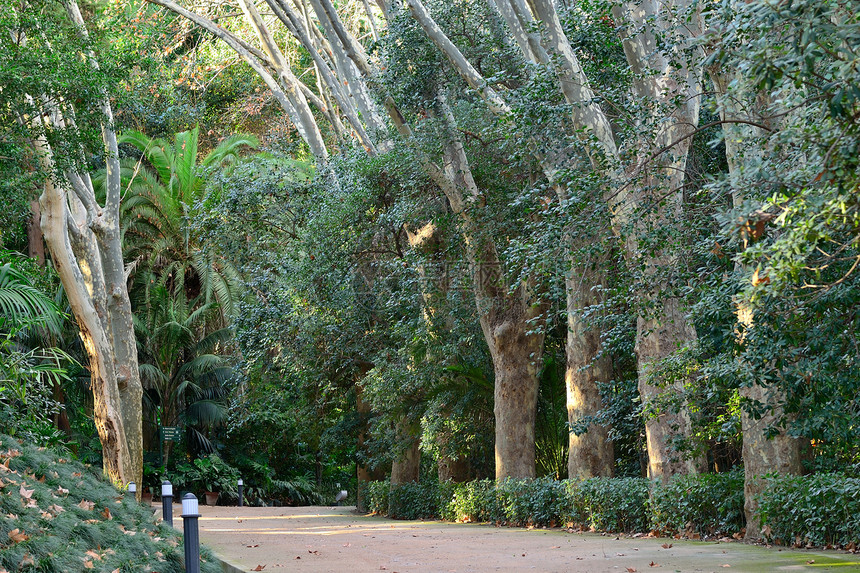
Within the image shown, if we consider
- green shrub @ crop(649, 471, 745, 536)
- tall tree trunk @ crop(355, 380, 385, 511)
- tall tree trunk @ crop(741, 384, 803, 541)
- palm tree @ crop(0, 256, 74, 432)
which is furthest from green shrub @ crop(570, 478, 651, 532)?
palm tree @ crop(0, 256, 74, 432)

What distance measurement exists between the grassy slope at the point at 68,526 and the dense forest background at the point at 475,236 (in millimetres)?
2899

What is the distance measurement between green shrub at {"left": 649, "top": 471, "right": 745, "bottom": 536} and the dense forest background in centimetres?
49

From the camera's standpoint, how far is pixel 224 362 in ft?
97.6

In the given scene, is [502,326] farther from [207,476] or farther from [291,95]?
[207,476]

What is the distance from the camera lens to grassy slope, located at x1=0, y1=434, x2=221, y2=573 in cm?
690

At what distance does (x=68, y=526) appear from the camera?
8.02m

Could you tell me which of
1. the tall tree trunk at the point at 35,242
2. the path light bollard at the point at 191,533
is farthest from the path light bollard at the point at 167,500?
the tall tree trunk at the point at 35,242

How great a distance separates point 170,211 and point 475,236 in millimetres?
16372

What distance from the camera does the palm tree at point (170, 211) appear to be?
28750 millimetres

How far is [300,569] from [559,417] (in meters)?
10.6

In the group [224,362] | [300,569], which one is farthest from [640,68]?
[224,362]

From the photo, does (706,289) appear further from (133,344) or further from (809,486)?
(133,344)

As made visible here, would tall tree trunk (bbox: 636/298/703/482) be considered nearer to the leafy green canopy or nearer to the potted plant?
the leafy green canopy

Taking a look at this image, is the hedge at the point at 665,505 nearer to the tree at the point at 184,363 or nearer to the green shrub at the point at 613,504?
the green shrub at the point at 613,504
